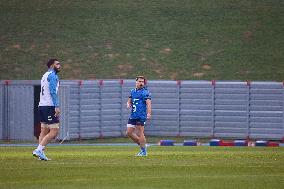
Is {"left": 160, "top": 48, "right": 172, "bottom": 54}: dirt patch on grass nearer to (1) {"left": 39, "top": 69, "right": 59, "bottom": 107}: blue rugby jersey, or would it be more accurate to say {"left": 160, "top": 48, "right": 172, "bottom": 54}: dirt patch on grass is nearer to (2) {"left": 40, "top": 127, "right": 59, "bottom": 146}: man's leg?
(1) {"left": 39, "top": 69, "right": 59, "bottom": 107}: blue rugby jersey

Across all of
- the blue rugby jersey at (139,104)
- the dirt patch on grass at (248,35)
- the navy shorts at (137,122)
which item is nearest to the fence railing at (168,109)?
the dirt patch on grass at (248,35)

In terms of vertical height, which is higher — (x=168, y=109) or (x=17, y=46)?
(x=17, y=46)

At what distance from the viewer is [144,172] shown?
20.5 meters

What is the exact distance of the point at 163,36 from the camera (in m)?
55.0

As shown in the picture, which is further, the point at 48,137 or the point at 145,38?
the point at 145,38

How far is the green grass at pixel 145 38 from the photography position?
51.2 metres

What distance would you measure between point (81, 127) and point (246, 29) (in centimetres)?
1502

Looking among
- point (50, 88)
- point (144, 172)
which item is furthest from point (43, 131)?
point (144, 172)

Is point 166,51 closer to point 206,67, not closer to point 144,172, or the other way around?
point 206,67

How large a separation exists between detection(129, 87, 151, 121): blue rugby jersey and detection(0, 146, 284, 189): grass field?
1627 mm

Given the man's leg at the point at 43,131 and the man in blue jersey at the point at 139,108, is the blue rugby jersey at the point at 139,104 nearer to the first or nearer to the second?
the man in blue jersey at the point at 139,108

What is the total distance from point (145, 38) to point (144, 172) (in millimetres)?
34604

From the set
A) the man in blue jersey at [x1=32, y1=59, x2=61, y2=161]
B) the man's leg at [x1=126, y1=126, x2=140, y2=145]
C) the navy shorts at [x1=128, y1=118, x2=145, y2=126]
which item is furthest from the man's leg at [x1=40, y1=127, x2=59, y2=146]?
the navy shorts at [x1=128, y1=118, x2=145, y2=126]

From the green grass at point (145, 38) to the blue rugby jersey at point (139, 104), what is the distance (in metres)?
22.2
